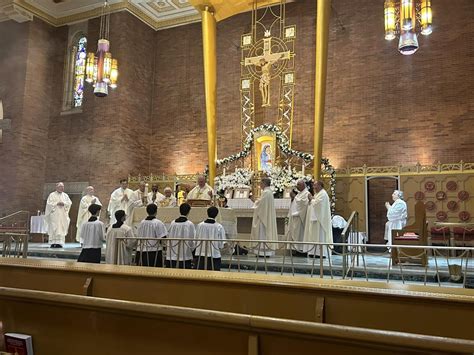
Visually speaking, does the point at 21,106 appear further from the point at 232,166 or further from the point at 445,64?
the point at 445,64

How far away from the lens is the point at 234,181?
13.4m

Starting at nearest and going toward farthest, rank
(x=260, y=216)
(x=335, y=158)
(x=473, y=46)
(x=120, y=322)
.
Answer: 1. (x=120, y=322)
2. (x=260, y=216)
3. (x=473, y=46)
4. (x=335, y=158)

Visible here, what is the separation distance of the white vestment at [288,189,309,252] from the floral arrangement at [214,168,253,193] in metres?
3.55

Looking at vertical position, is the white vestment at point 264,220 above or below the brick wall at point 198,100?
below

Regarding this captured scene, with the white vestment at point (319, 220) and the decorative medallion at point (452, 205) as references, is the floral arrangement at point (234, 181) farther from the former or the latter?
the decorative medallion at point (452, 205)

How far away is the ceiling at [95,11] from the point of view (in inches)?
634

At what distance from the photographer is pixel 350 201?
13273 millimetres

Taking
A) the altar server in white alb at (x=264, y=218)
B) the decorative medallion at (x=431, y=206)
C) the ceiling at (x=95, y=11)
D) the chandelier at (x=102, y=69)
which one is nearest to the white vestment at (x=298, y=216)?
the altar server in white alb at (x=264, y=218)

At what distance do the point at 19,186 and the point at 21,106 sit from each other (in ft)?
9.39

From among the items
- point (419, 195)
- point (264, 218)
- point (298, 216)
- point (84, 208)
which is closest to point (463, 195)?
point (419, 195)

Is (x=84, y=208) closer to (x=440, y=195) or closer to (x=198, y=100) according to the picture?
(x=198, y=100)

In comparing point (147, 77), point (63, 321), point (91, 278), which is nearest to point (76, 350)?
point (63, 321)

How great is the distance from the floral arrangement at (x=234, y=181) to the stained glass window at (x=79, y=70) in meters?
6.95

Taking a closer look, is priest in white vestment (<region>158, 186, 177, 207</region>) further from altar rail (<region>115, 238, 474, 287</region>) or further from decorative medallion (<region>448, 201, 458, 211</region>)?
decorative medallion (<region>448, 201, 458, 211</region>)
